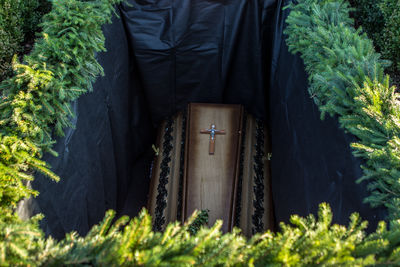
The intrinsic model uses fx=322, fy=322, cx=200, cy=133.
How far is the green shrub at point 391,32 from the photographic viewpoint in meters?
2.79

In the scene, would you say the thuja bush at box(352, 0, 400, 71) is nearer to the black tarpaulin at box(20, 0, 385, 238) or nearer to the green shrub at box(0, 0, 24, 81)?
the black tarpaulin at box(20, 0, 385, 238)

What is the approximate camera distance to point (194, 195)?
135 inches

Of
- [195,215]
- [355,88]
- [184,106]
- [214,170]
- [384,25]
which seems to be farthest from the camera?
[184,106]

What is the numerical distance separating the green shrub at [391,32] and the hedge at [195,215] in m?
0.45

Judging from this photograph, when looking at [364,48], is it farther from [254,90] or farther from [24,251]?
[24,251]

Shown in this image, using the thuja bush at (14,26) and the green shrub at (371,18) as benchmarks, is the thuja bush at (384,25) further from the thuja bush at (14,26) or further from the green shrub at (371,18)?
the thuja bush at (14,26)

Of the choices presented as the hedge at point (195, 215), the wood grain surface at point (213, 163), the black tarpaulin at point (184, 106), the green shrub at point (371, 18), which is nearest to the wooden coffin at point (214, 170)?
the wood grain surface at point (213, 163)

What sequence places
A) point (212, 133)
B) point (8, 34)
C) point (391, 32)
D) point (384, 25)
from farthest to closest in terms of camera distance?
point (212, 133) < point (384, 25) < point (391, 32) < point (8, 34)

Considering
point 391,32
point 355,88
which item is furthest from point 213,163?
point 391,32

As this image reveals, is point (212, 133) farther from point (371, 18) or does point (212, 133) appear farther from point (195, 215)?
point (195, 215)

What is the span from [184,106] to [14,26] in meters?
2.20

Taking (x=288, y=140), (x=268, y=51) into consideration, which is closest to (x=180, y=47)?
(x=268, y=51)

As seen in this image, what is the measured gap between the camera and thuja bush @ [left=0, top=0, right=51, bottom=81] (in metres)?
2.61

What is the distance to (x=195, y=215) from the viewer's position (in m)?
1.35
